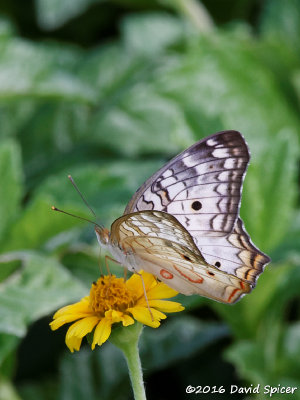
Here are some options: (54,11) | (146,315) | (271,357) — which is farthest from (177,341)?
(54,11)

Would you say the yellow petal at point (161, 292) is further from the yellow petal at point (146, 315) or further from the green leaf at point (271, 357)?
the green leaf at point (271, 357)

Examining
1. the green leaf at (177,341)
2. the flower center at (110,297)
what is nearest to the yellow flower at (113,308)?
the flower center at (110,297)

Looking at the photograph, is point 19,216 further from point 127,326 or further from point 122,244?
point 127,326

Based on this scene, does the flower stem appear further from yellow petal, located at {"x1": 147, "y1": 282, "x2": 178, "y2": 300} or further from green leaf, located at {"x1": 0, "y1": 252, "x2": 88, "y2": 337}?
green leaf, located at {"x1": 0, "y1": 252, "x2": 88, "y2": 337}

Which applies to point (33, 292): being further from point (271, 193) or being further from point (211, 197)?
point (271, 193)

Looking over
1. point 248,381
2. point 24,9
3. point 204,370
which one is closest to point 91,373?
point 204,370

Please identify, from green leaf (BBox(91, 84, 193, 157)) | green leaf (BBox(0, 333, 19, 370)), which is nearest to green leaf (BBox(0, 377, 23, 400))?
green leaf (BBox(0, 333, 19, 370))
